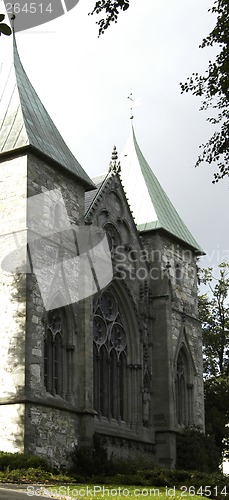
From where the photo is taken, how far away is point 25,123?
2425 cm

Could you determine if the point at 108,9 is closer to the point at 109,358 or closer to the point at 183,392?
the point at 109,358

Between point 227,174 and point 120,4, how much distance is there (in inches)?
223

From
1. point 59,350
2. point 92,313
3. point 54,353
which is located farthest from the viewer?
point 92,313

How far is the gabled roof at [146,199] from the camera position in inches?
1250

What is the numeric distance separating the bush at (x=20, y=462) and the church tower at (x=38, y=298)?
84 centimetres

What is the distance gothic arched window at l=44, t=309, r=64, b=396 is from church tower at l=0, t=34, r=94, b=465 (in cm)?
3

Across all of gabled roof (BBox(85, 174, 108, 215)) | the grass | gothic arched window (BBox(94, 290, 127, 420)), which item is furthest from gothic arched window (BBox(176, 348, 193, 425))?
the grass

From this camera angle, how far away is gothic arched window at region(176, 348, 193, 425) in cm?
3077

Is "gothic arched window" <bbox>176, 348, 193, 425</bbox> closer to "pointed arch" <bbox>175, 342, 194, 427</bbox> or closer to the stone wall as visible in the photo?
"pointed arch" <bbox>175, 342, 194, 427</bbox>

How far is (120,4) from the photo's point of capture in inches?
350

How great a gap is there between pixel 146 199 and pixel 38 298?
1099 cm

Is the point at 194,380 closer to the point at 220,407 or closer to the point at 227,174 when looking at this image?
the point at 220,407

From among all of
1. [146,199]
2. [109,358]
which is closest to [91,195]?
[146,199]

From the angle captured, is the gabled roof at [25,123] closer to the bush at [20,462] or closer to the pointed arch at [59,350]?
the pointed arch at [59,350]
